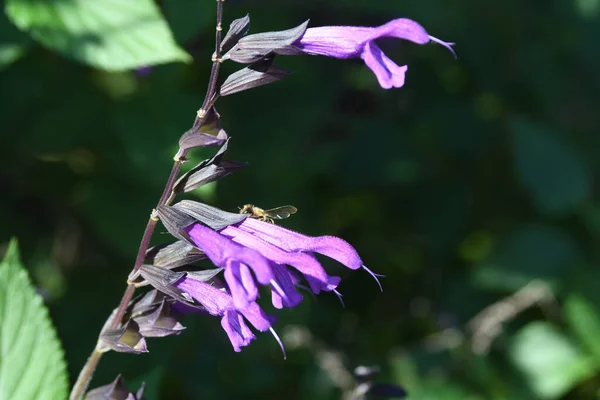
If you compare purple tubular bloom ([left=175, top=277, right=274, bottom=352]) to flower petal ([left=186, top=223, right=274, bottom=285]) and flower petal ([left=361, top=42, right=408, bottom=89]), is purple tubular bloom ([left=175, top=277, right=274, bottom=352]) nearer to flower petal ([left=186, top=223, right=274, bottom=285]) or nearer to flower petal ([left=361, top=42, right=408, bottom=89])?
flower petal ([left=186, top=223, right=274, bottom=285])

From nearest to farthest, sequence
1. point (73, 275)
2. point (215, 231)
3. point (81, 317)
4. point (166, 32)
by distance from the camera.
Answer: point (215, 231)
point (166, 32)
point (81, 317)
point (73, 275)

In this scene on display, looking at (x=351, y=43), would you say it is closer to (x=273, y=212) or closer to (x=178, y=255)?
(x=273, y=212)

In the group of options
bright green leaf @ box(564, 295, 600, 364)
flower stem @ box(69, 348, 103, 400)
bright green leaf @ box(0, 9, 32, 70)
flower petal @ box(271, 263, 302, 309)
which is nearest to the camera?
flower petal @ box(271, 263, 302, 309)

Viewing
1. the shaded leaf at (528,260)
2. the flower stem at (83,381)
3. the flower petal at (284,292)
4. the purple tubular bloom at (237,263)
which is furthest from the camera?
the shaded leaf at (528,260)

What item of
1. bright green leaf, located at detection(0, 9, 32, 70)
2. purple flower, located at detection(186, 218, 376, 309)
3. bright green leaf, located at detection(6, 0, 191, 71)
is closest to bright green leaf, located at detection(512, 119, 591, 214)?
bright green leaf, located at detection(6, 0, 191, 71)

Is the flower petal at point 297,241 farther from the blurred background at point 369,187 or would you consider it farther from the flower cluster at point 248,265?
the blurred background at point 369,187

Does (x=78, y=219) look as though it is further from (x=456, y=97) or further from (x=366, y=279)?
(x=456, y=97)

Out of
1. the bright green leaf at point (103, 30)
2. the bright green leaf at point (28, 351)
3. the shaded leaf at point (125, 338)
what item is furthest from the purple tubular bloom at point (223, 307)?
the bright green leaf at point (103, 30)

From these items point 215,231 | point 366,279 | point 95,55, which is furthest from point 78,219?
point 215,231

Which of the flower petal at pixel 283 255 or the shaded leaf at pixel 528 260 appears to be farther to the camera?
the shaded leaf at pixel 528 260
